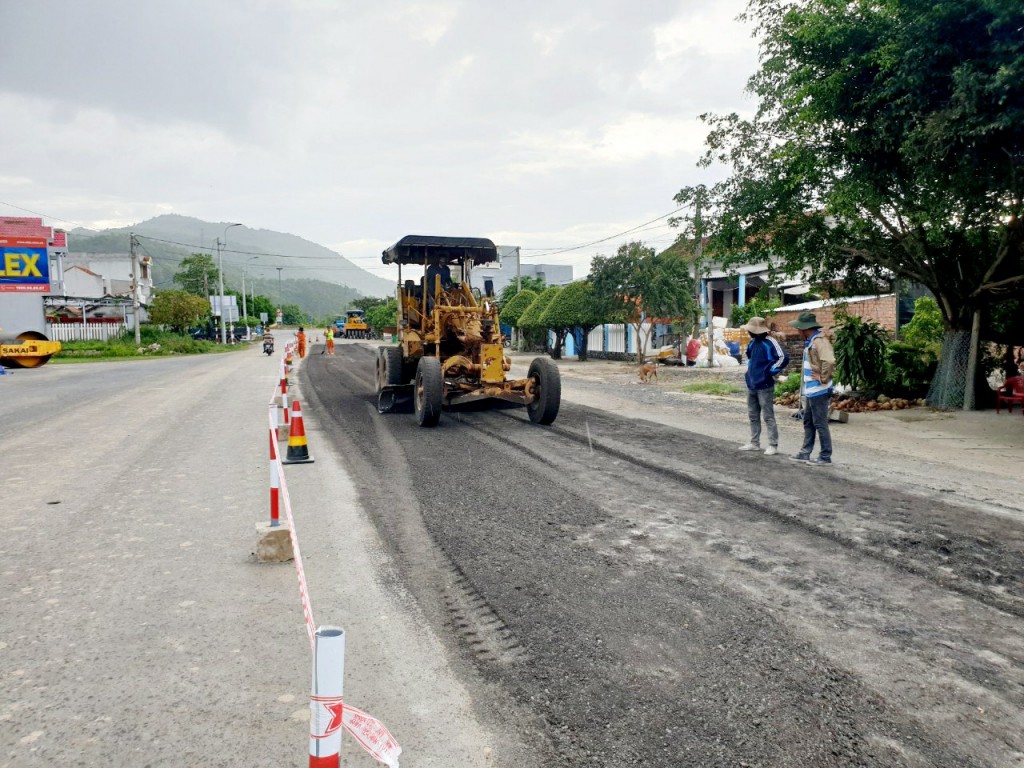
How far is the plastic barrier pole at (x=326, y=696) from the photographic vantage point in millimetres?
1943

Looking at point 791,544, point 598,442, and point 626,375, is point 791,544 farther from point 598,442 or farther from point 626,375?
point 626,375

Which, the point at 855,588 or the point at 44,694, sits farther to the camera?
the point at 855,588

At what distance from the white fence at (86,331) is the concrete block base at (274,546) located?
153ft

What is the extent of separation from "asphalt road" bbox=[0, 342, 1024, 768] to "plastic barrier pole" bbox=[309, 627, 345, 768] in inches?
40.6

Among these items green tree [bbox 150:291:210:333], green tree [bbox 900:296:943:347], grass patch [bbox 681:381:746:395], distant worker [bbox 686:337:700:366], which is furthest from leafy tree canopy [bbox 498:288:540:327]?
green tree [bbox 900:296:943:347]

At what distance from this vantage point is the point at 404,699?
11.1 feet

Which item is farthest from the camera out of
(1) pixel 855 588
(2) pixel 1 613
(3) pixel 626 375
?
(3) pixel 626 375

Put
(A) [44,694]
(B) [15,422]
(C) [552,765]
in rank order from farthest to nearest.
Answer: (B) [15,422] < (A) [44,694] < (C) [552,765]

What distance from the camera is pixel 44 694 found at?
3439mm

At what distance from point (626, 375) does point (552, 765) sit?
22.1 meters

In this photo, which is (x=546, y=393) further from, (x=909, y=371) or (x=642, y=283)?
(x=642, y=283)

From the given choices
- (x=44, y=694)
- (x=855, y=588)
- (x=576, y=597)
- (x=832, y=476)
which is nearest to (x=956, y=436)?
(x=832, y=476)

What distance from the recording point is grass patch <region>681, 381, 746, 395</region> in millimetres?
17984

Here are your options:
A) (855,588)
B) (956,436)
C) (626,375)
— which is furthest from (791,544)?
(626,375)
